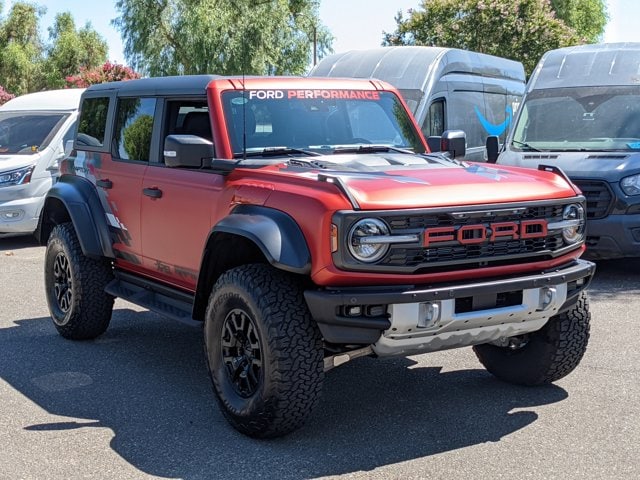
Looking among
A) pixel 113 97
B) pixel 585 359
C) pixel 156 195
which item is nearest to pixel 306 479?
pixel 156 195

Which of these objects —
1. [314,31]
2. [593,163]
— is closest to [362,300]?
[593,163]

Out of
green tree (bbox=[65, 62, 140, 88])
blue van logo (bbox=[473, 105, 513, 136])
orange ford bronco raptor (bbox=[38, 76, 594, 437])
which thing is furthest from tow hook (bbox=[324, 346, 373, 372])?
green tree (bbox=[65, 62, 140, 88])

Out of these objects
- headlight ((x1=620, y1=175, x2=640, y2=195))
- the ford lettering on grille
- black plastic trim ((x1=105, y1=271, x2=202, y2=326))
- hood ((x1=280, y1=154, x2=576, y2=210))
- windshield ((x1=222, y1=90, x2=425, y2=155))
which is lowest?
black plastic trim ((x1=105, y1=271, x2=202, y2=326))

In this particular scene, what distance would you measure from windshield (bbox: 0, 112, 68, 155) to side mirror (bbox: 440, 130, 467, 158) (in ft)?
25.7

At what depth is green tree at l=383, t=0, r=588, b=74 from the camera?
3278 centimetres

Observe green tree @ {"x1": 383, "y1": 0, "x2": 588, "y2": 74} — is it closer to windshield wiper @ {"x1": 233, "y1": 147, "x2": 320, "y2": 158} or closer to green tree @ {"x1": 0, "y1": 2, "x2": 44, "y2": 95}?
green tree @ {"x1": 0, "y1": 2, "x2": 44, "y2": 95}

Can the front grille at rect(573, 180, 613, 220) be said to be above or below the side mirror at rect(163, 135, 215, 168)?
below

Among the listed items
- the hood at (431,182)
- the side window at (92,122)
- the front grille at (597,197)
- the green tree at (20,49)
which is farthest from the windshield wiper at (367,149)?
the green tree at (20,49)

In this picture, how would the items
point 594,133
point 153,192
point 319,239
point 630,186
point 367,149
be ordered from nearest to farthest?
point 319,239 → point 367,149 → point 153,192 → point 630,186 → point 594,133

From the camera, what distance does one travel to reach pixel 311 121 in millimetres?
6000

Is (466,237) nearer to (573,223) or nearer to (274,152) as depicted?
(573,223)

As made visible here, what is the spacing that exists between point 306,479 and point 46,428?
1.63 metres

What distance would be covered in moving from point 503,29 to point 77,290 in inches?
1107

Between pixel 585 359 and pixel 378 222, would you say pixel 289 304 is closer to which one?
pixel 378 222
